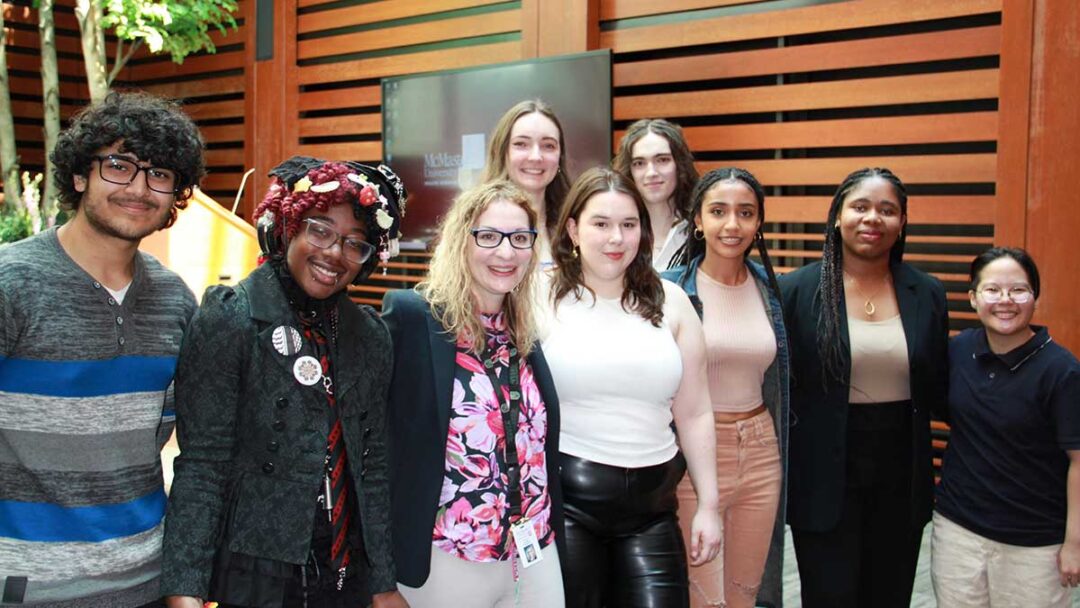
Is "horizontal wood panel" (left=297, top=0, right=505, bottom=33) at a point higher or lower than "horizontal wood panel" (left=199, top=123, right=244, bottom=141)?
higher

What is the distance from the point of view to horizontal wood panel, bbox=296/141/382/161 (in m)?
8.16

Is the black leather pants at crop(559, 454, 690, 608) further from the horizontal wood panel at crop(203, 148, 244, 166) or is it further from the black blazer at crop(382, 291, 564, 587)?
the horizontal wood panel at crop(203, 148, 244, 166)

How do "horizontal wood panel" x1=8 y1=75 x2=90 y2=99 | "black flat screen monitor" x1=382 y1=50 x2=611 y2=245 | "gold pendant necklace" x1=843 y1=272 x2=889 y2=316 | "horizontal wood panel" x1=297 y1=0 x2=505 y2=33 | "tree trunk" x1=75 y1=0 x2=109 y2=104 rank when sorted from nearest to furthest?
"gold pendant necklace" x1=843 y1=272 x2=889 y2=316 < "black flat screen monitor" x1=382 y1=50 x2=611 y2=245 < "horizontal wood panel" x1=297 y1=0 x2=505 y2=33 < "tree trunk" x1=75 y1=0 x2=109 y2=104 < "horizontal wood panel" x1=8 y1=75 x2=90 y2=99

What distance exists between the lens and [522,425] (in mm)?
2262

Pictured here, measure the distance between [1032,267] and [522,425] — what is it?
1.73m

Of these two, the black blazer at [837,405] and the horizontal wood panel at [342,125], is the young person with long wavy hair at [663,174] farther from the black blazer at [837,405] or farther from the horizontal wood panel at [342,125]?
the horizontal wood panel at [342,125]

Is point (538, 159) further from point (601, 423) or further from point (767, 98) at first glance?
point (767, 98)

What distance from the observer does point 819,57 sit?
5594 mm

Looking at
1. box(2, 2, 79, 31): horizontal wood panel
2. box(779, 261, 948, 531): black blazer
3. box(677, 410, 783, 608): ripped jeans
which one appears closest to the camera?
box(677, 410, 783, 608): ripped jeans

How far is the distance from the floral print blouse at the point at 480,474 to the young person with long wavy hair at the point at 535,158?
1126mm

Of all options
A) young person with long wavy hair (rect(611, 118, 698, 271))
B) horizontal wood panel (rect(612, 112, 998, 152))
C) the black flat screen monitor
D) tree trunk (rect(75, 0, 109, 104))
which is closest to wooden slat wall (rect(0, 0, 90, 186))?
tree trunk (rect(75, 0, 109, 104))

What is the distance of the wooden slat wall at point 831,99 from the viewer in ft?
16.9

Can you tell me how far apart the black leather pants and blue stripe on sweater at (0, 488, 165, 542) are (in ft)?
3.36

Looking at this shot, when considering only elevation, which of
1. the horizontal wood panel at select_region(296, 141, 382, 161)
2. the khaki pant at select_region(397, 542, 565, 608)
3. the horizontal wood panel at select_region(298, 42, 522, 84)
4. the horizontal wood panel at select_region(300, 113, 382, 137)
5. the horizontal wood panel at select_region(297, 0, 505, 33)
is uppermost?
the horizontal wood panel at select_region(297, 0, 505, 33)
